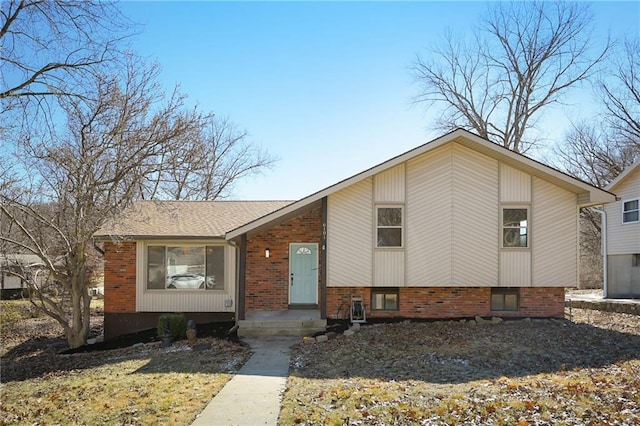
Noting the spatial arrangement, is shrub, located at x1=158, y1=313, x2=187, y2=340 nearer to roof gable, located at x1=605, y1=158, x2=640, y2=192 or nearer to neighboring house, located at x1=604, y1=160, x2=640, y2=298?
neighboring house, located at x1=604, y1=160, x2=640, y2=298

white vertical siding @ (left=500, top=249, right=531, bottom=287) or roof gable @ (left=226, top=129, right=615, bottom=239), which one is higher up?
roof gable @ (left=226, top=129, right=615, bottom=239)

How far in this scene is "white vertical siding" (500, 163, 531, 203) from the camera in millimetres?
13055

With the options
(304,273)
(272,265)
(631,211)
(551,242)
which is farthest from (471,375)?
(631,211)

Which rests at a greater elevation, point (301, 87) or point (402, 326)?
point (301, 87)

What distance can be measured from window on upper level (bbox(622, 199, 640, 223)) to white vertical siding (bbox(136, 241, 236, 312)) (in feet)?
48.7

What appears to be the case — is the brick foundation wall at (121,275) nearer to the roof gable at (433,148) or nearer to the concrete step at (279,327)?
the roof gable at (433,148)

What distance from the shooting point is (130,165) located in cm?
1257

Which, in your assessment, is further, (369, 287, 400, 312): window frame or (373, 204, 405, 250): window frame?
(369, 287, 400, 312): window frame

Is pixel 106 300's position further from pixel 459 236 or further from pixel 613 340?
pixel 613 340

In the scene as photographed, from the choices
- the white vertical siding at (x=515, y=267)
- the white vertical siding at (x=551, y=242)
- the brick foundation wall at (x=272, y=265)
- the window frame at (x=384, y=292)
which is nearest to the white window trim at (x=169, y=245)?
the brick foundation wall at (x=272, y=265)

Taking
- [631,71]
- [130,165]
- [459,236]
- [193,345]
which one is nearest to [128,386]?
[193,345]

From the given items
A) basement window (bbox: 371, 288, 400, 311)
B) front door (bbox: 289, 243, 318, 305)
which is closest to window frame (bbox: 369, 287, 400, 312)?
basement window (bbox: 371, 288, 400, 311)

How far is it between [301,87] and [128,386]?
10331mm

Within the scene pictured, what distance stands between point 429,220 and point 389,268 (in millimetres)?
1666
